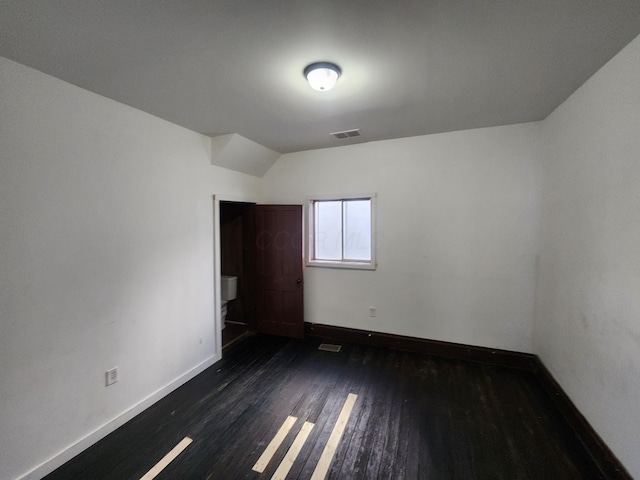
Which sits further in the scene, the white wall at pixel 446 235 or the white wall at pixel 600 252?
the white wall at pixel 446 235

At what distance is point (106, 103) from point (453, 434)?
3.85m

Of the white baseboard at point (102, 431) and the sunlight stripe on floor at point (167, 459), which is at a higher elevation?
the white baseboard at point (102, 431)

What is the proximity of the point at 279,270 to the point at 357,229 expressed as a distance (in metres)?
1.32

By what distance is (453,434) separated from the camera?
2045mm

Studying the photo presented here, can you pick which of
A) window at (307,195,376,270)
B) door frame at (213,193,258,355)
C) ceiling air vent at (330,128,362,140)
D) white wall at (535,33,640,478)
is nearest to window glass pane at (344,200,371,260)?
window at (307,195,376,270)

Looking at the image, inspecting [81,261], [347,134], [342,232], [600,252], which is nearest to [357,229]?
[342,232]

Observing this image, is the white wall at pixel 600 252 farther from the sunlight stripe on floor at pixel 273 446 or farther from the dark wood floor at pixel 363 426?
the sunlight stripe on floor at pixel 273 446

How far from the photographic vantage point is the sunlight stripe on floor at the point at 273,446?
1784mm

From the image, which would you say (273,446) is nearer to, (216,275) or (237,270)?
(216,275)

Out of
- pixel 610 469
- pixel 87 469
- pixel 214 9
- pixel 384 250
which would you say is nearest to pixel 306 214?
pixel 384 250

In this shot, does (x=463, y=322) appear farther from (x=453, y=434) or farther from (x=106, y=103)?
(x=106, y=103)

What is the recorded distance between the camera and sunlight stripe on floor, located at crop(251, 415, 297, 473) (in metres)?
1.78

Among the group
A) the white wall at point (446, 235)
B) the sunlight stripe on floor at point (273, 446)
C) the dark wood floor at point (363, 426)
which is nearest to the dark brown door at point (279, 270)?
the white wall at point (446, 235)

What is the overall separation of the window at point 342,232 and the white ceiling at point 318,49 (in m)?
1.45
